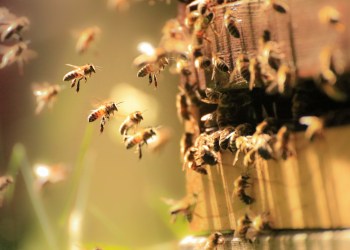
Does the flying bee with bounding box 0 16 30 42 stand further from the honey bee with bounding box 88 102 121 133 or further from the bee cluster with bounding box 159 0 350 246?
the bee cluster with bounding box 159 0 350 246

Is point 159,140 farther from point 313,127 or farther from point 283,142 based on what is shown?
point 313,127

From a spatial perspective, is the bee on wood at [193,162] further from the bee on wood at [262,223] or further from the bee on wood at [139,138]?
the bee on wood at [262,223]

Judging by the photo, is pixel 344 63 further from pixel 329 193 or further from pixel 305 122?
pixel 329 193

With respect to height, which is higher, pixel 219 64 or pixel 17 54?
pixel 17 54

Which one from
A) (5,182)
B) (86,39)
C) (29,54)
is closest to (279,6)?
(86,39)

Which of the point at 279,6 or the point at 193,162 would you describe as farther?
the point at 193,162

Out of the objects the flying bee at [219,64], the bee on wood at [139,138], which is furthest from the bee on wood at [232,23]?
the bee on wood at [139,138]
